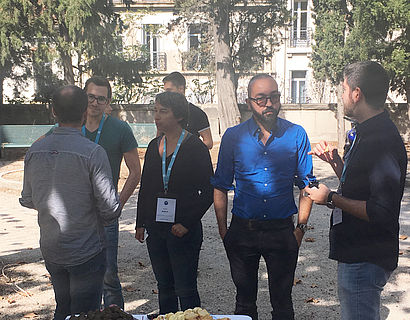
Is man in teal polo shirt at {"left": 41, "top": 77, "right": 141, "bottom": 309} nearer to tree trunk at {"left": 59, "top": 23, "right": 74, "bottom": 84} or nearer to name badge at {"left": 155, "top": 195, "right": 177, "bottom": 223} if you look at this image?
name badge at {"left": 155, "top": 195, "right": 177, "bottom": 223}

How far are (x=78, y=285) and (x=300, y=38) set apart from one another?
34781 millimetres

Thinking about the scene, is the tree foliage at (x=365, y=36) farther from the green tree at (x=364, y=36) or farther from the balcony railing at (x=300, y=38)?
the balcony railing at (x=300, y=38)

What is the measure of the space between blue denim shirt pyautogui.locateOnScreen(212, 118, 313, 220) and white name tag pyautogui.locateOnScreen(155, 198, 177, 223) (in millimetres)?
466

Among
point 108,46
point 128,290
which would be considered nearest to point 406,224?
point 128,290

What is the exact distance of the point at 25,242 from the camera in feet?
26.0

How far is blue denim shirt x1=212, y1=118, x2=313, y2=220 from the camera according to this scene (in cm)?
387

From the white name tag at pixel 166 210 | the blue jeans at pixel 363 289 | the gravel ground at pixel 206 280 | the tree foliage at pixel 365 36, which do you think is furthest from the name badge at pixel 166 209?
the tree foliage at pixel 365 36

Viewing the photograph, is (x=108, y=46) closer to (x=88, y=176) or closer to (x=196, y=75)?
(x=196, y=75)

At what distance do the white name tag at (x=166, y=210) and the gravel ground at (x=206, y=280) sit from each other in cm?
156

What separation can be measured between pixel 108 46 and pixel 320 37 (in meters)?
10.4

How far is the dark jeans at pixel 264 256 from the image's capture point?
385 cm

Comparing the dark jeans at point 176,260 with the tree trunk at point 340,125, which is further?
the tree trunk at point 340,125

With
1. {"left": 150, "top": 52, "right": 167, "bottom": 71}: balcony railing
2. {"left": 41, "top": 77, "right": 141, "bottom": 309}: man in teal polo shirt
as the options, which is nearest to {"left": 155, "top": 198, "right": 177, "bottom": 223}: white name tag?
{"left": 41, "top": 77, "right": 141, "bottom": 309}: man in teal polo shirt

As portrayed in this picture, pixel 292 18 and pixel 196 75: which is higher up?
pixel 292 18
